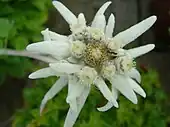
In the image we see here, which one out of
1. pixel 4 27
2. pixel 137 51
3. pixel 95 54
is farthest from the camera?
pixel 4 27

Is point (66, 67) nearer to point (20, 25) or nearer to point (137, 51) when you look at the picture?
point (137, 51)

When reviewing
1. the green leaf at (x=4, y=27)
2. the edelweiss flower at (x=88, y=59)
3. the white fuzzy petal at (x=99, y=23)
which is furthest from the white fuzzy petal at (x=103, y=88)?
the green leaf at (x=4, y=27)

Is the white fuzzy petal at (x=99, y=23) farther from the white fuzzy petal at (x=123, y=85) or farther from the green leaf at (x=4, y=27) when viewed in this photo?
the green leaf at (x=4, y=27)

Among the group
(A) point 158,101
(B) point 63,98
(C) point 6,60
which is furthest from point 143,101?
(C) point 6,60

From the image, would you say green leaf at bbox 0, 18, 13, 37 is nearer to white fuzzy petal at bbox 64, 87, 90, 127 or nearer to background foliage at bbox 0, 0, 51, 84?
background foliage at bbox 0, 0, 51, 84

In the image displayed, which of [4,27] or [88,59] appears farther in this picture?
[4,27]

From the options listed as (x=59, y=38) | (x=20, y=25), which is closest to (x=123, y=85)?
(x=59, y=38)

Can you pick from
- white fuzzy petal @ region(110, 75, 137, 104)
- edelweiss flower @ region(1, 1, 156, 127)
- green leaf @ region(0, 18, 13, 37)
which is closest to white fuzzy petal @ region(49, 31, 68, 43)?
edelweiss flower @ region(1, 1, 156, 127)

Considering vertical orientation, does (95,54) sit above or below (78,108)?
above
